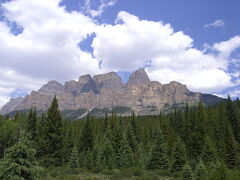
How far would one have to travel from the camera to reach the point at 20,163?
10461 millimetres

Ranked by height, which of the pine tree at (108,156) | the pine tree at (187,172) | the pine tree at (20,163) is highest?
the pine tree at (20,163)

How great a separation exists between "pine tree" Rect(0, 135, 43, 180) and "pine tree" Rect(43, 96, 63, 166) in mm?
21650

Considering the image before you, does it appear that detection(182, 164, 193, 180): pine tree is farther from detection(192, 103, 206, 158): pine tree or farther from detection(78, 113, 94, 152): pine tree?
detection(78, 113, 94, 152): pine tree

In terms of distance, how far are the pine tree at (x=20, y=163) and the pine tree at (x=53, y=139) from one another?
21.6 meters

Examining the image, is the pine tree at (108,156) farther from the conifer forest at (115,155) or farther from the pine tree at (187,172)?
the pine tree at (187,172)

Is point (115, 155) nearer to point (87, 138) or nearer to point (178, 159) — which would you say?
point (87, 138)

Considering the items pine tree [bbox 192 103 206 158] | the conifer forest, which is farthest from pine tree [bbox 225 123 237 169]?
pine tree [bbox 192 103 206 158]

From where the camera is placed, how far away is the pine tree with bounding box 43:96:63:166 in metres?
31.4

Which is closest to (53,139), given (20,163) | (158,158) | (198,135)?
(158,158)

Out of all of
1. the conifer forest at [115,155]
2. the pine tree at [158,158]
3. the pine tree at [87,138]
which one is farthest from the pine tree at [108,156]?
the pine tree at [87,138]

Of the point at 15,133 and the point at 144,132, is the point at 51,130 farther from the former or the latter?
the point at 144,132

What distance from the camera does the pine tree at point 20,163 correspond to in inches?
397

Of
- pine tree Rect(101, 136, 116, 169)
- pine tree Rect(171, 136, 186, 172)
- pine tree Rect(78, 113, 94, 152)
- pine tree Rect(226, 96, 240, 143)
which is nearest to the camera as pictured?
pine tree Rect(171, 136, 186, 172)

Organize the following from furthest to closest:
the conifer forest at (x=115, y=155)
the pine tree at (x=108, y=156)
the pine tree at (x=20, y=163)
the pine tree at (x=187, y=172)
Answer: the pine tree at (x=108, y=156)
the pine tree at (x=187, y=172)
the conifer forest at (x=115, y=155)
the pine tree at (x=20, y=163)
